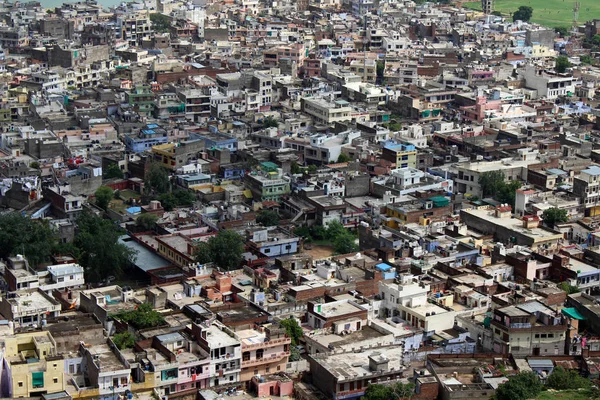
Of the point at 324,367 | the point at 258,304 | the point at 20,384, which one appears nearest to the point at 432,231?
the point at 258,304

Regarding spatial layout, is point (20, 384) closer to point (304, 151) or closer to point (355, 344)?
point (355, 344)

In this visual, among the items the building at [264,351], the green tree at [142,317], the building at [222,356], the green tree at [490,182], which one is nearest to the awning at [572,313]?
the building at [264,351]

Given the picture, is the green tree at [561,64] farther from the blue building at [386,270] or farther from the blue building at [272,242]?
the blue building at [386,270]

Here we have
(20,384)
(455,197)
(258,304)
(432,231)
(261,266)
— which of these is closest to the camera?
(20,384)

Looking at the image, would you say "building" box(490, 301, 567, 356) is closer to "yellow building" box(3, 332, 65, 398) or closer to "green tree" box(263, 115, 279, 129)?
"yellow building" box(3, 332, 65, 398)

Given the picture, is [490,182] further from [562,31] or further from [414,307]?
[562,31]

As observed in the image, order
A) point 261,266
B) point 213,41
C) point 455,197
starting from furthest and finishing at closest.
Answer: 1. point 213,41
2. point 455,197
3. point 261,266

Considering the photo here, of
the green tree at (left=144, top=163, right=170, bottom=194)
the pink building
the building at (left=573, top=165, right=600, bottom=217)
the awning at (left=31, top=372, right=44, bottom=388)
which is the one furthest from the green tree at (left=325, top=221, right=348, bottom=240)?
the awning at (left=31, top=372, right=44, bottom=388)
